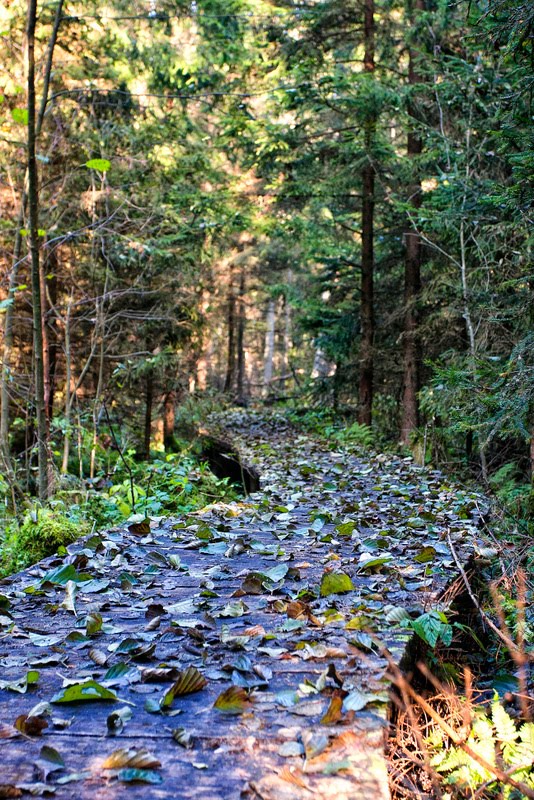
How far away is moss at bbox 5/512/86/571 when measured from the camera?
5082mm

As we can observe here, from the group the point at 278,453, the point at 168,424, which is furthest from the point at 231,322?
the point at 278,453

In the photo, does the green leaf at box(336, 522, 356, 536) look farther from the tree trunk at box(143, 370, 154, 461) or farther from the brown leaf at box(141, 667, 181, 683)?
the tree trunk at box(143, 370, 154, 461)

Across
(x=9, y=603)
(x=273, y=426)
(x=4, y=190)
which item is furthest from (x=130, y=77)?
(x=9, y=603)

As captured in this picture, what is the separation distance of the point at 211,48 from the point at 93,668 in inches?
478

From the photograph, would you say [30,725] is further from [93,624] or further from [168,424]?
A: [168,424]

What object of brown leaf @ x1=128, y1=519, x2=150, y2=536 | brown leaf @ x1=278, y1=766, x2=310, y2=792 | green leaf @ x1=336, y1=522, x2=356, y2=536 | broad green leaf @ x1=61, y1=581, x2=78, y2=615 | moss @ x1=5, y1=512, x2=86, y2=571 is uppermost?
brown leaf @ x1=278, y1=766, x2=310, y2=792

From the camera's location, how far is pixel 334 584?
11.4ft

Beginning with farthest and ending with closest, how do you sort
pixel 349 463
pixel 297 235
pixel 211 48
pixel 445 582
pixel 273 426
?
pixel 273 426
pixel 297 235
pixel 211 48
pixel 349 463
pixel 445 582

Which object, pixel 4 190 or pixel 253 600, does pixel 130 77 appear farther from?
pixel 253 600

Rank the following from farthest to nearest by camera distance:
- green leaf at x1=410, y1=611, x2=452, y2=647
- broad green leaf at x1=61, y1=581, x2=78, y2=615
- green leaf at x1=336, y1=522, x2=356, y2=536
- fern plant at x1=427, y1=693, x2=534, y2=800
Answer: green leaf at x1=336, y1=522, x2=356, y2=536, broad green leaf at x1=61, y1=581, x2=78, y2=615, green leaf at x1=410, y1=611, x2=452, y2=647, fern plant at x1=427, y1=693, x2=534, y2=800

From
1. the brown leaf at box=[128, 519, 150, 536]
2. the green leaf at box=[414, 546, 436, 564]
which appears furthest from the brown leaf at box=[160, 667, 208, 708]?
the brown leaf at box=[128, 519, 150, 536]

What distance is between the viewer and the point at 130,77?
11.1 m

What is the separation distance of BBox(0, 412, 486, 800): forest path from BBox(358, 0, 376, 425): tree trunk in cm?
844

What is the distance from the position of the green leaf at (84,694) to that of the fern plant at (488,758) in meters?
1.33
